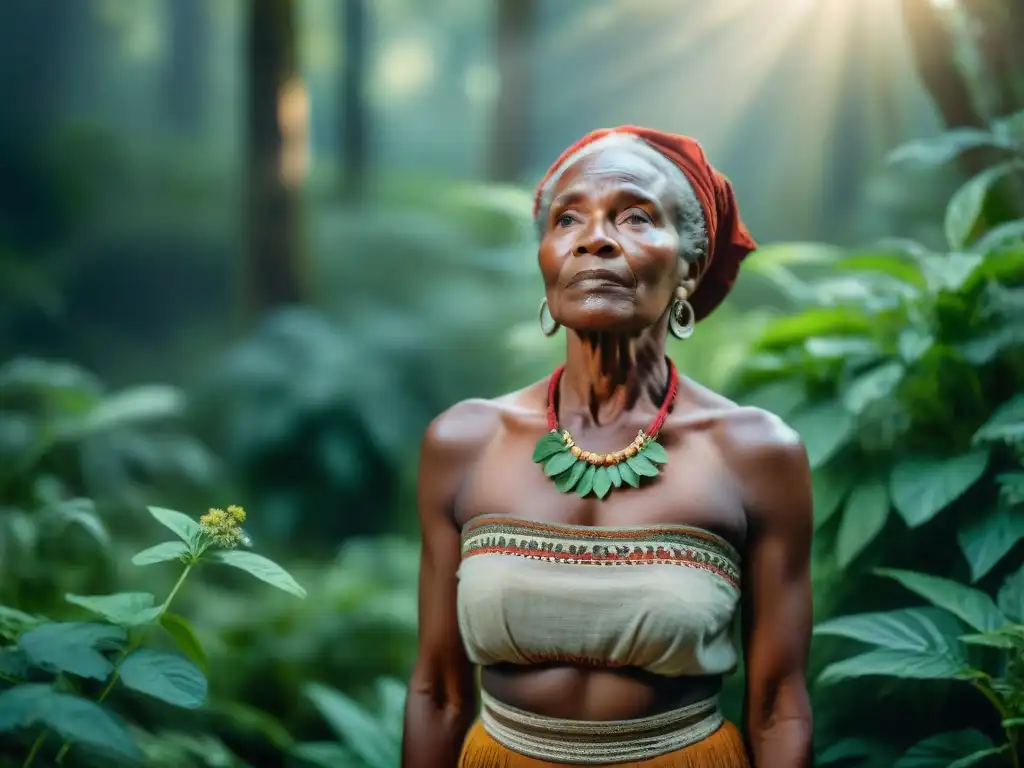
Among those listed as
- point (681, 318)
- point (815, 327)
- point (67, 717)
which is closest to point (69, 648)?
point (67, 717)

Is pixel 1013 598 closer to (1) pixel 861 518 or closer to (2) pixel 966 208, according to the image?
(1) pixel 861 518

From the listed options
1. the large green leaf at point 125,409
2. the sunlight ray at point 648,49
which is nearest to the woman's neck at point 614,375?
the large green leaf at point 125,409

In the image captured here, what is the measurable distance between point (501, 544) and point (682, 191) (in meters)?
0.63

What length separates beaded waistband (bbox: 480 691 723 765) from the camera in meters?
1.61

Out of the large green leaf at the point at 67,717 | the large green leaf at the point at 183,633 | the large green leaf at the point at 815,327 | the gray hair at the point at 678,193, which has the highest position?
the large green leaf at the point at 815,327

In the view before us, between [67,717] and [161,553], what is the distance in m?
0.25

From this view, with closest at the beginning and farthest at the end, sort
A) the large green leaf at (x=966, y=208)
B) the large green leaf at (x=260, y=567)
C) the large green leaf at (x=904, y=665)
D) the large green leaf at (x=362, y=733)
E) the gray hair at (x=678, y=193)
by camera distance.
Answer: the large green leaf at (x=260, y=567)
the gray hair at (x=678, y=193)
the large green leaf at (x=904, y=665)
the large green leaf at (x=966, y=208)
the large green leaf at (x=362, y=733)

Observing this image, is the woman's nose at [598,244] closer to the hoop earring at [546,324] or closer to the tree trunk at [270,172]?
the hoop earring at [546,324]

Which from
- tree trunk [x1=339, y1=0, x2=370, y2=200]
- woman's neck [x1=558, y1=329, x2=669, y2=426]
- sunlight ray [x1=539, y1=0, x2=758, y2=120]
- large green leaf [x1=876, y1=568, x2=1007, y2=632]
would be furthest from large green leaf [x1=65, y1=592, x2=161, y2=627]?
tree trunk [x1=339, y1=0, x2=370, y2=200]

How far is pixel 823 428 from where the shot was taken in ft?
7.22

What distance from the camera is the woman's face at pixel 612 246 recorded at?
161 cm

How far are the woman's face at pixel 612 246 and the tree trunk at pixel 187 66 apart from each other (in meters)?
4.68

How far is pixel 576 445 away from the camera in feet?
5.56

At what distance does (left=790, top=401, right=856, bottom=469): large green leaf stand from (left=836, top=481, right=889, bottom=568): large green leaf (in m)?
0.10
